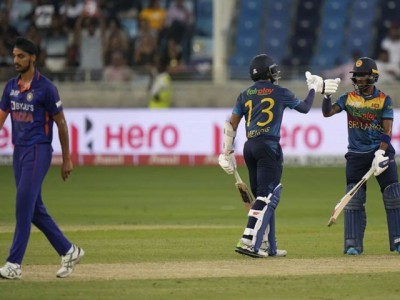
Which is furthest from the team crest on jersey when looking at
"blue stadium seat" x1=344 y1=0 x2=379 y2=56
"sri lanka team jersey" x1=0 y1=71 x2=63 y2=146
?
"blue stadium seat" x1=344 y1=0 x2=379 y2=56

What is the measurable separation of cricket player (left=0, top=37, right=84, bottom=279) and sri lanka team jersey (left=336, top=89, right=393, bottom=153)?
134 inches

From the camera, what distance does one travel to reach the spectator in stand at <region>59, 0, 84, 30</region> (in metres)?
30.7

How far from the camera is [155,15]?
31.1 m

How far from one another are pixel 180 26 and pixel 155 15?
2.69 feet

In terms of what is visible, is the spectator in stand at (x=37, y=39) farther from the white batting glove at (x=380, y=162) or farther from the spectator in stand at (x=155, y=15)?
the white batting glove at (x=380, y=162)

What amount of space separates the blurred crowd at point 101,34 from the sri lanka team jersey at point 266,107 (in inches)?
666

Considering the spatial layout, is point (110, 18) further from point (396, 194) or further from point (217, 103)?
point (396, 194)

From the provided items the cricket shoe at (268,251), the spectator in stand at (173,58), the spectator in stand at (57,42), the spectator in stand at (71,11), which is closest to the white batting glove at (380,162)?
the cricket shoe at (268,251)

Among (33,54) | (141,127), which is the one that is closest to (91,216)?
(33,54)

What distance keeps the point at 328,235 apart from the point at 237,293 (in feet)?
18.0

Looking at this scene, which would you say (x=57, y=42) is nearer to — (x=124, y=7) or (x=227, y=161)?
(x=124, y=7)

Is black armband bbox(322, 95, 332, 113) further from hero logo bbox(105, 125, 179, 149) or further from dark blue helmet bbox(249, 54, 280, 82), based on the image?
hero logo bbox(105, 125, 179, 149)

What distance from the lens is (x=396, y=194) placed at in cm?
1240

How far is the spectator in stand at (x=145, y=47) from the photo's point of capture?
1169 inches
